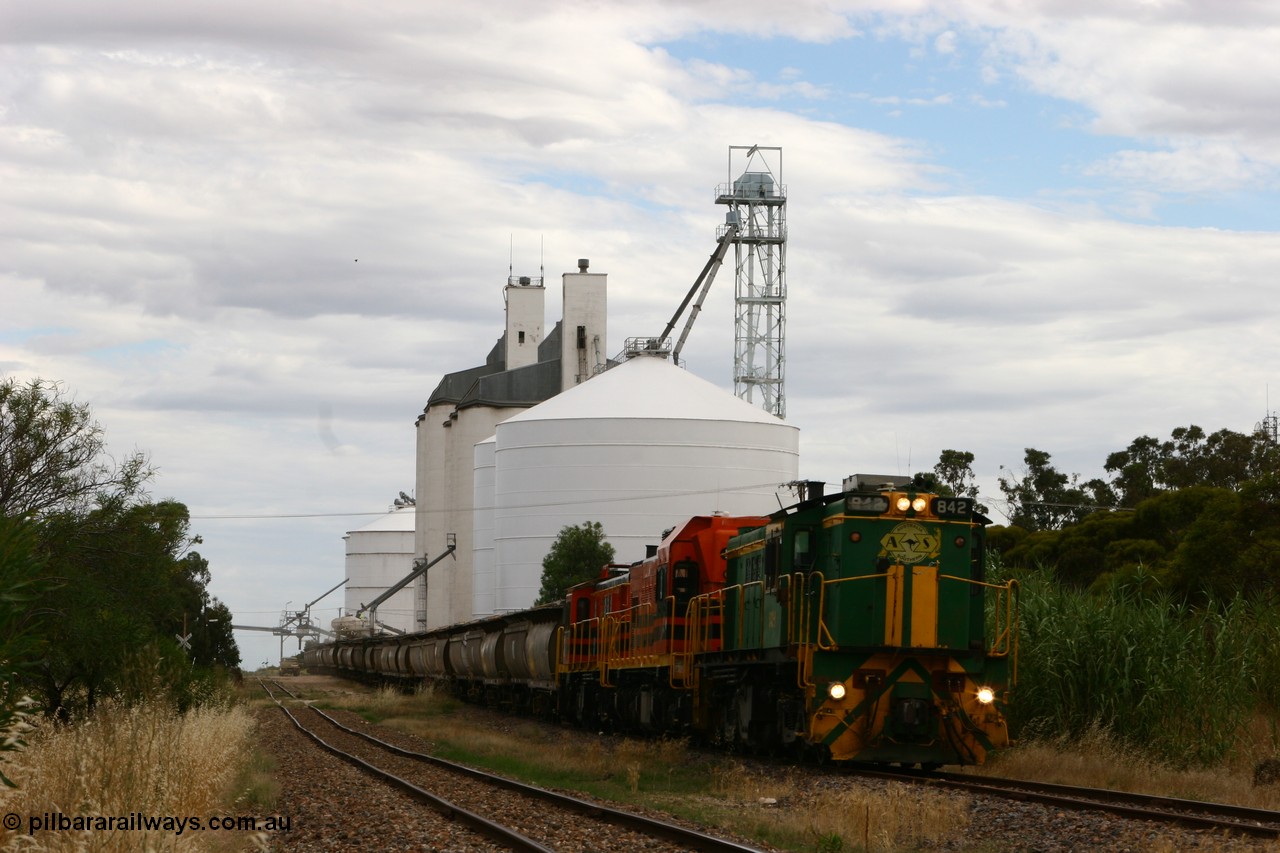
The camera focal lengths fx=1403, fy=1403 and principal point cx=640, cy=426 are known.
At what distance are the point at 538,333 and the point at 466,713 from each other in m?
65.9

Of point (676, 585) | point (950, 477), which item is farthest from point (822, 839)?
point (950, 477)

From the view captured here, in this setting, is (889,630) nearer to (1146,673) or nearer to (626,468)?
(1146,673)

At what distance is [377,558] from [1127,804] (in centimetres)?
12677

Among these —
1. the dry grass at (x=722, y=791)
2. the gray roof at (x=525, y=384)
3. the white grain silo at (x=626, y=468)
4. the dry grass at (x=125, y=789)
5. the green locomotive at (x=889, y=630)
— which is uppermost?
the gray roof at (x=525, y=384)

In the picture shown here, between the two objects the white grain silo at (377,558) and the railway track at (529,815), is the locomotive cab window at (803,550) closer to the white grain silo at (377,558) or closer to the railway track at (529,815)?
the railway track at (529,815)

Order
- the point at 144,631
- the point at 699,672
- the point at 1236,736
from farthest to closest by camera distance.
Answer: the point at 144,631
the point at 699,672
the point at 1236,736

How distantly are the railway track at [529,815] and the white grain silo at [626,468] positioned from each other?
5267 centimetres

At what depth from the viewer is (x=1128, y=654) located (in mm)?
21859

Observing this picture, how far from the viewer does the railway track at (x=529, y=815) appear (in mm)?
12805

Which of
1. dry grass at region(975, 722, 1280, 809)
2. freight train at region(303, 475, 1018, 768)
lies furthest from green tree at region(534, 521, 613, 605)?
dry grass at region(975, 722, 1280, 809)

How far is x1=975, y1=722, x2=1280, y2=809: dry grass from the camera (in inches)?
675

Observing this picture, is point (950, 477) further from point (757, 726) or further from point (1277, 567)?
point (757, 726)

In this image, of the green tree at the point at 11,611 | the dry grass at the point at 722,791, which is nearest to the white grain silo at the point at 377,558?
the dry grass at the point at 722,791

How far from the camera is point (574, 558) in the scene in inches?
2872
